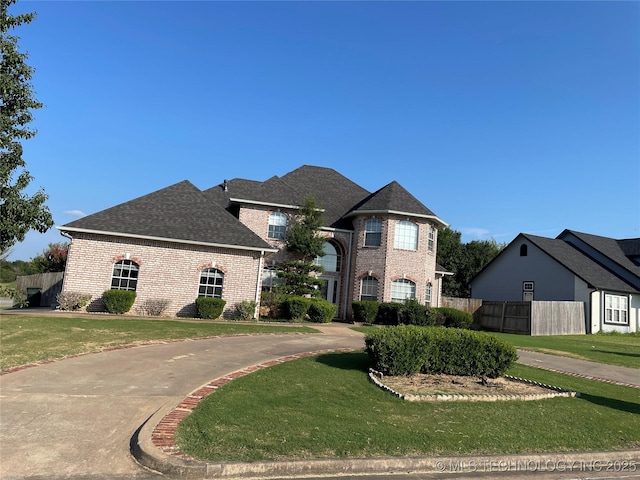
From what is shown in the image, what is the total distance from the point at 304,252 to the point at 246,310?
5730mm

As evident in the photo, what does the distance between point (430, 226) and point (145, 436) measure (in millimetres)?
22975

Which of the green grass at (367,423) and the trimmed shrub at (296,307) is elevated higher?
the trimmed shrub at (296,307)

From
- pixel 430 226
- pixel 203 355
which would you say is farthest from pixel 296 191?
pixel 203 355

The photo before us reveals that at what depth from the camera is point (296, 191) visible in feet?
92.9

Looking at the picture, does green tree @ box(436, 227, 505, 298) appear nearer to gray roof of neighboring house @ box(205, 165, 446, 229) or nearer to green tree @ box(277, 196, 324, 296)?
gray roof of neighboring house @ box(205, 165, 446, 229)

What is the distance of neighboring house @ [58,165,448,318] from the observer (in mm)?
20047

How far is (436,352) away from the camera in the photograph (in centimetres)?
980

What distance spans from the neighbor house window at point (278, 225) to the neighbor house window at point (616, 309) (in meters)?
21.8

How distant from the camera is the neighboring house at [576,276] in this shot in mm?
28953

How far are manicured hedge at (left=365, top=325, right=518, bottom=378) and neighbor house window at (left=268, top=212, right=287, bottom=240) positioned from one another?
54.8 feet

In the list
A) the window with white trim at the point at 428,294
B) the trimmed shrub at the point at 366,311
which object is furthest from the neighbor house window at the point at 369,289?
the window with white trim at the point at 428,294

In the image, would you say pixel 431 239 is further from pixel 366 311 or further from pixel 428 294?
pixel 366 311

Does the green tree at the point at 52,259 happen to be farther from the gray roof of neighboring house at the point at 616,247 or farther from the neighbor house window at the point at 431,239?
the gray roof of neighboring house at the point at 616,247

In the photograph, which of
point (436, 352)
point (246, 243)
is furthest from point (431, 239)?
point (436, 352)
